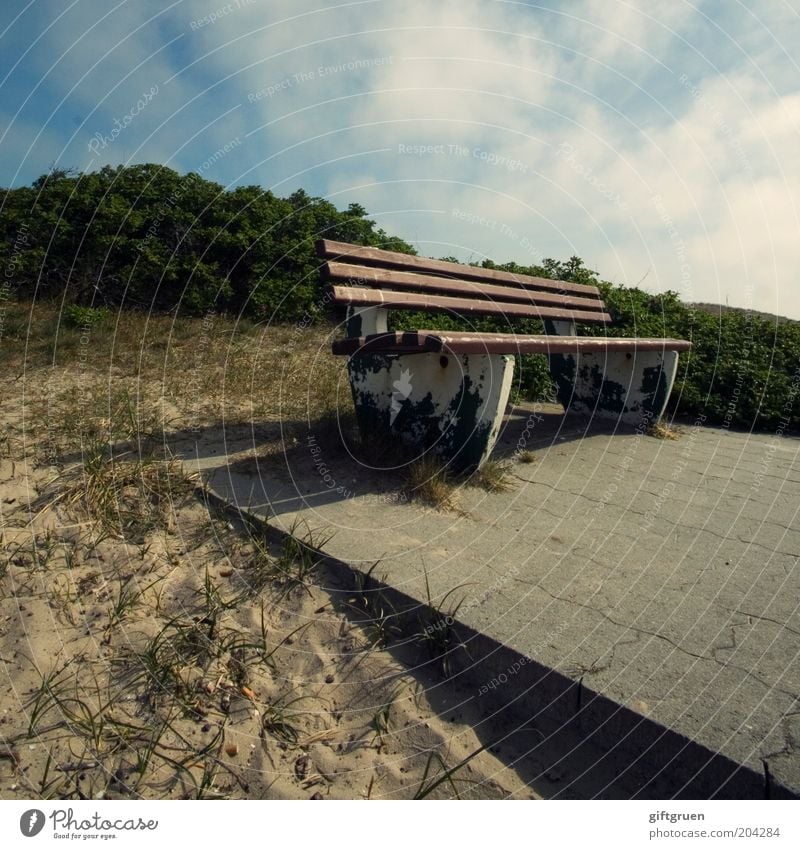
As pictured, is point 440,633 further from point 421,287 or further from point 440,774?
point 421,287

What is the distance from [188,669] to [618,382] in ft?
12.4

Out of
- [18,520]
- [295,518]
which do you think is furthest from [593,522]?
[18,520]

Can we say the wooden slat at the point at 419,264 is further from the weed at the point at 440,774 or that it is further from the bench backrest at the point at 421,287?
the weed at the point at 440,774

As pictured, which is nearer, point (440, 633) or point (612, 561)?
point (440, 633)

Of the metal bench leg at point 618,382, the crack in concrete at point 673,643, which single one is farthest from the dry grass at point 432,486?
the metal bench leg at point 618,382

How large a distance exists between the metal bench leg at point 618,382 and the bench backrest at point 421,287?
0.37 meters

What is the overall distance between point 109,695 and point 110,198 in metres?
5.26

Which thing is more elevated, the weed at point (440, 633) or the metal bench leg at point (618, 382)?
the metal bench leg at point (618, 382)

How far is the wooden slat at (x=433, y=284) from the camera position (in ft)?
10.2

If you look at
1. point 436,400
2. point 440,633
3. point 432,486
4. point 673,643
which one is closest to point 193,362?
point 436,400
